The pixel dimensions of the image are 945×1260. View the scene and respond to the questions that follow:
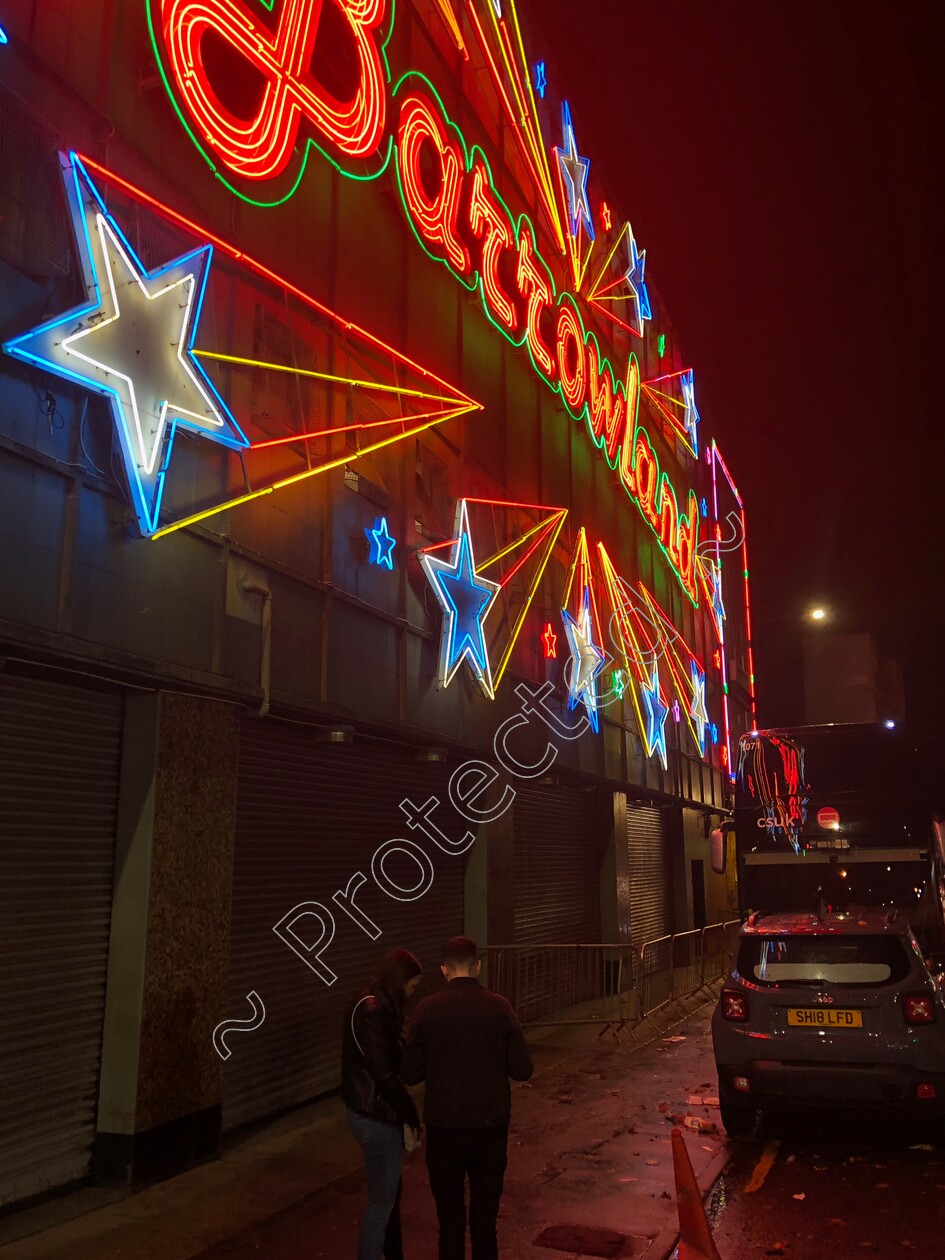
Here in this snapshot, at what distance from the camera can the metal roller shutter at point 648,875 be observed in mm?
20125

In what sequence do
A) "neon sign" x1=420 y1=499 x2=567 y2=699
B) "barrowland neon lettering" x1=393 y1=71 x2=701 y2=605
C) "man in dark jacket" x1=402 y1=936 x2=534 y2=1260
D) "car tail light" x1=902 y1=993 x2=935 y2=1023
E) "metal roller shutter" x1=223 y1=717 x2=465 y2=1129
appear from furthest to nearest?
"barrowland neon lettering" x1=393 y1=71 x2=701 y2=605 < "neon sign" x1=420 y1=499 x2=567 y2=699 < "metal roller shutter" x1=223 y1=717 x2=465 y2=1129 < "car tail light" x1=902 y1=993 x2=935 y2=1023 < "man in dark jacket" x1=402 y1=936 x2=534 y2=1260

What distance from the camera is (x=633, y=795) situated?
20406 millimetres

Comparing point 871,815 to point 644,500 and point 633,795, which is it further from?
point 644,500

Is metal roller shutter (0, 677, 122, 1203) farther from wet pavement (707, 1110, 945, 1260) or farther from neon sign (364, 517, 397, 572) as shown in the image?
wet pavement (707, 1110, 945, 1260)

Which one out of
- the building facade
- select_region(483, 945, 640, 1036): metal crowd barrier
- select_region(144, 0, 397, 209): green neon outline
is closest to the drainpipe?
the building facade

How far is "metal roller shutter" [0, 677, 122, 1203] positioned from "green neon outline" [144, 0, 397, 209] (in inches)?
186

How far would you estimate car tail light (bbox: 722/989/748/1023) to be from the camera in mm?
8125

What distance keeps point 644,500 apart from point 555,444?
5.32m

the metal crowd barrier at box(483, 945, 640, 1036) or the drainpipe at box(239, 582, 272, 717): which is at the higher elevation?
the drainpipe at box(239, 582, 272, 717)

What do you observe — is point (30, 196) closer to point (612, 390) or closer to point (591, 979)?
point (591, 979)

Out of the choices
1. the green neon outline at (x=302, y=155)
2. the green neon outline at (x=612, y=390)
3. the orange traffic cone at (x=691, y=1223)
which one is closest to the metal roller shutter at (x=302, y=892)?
the orange traffic cone at (x=691, y=1223)

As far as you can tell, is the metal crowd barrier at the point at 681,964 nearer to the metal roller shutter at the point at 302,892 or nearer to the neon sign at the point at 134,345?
the metal roller shutter at the point at 302,892

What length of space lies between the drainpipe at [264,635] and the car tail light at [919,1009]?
5758mm

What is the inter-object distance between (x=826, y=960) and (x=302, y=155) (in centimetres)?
916
